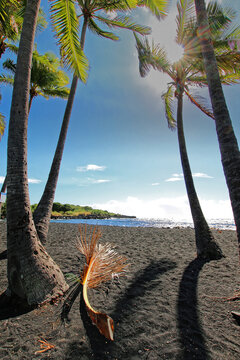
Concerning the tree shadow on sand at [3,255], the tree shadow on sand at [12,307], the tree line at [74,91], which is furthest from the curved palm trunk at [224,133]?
the tree shadow on sand at [3,255]

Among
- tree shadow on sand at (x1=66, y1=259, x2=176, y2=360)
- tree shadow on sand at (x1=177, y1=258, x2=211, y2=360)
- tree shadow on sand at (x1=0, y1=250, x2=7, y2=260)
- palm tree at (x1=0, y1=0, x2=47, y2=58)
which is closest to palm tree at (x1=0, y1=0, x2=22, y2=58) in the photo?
palm tree at (x1=0, y1=0, x2=47, y2=58)

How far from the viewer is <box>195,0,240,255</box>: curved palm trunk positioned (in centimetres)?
286

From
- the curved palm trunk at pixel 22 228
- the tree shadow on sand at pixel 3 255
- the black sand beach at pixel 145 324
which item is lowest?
the black sand beach at pixel 145 324

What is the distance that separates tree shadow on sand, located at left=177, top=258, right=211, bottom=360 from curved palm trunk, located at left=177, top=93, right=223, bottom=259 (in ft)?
6.05

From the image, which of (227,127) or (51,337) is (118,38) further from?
(51,337)

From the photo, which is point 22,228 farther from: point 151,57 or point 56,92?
point 56,92

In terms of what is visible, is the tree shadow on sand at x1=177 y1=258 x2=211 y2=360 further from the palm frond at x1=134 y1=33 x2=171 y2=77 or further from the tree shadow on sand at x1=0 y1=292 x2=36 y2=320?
the palm frond at x1=134 y1=33 x2=171 y2=77

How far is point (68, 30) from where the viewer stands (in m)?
5.50

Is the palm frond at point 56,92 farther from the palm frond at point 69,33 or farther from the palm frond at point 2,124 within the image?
the palm frond at point 69,33

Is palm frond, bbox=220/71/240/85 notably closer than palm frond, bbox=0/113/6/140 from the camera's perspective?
Yes

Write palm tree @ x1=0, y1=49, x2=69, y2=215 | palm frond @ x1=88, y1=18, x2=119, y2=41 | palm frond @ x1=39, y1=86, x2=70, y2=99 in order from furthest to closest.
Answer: palm frond @ x1=39, y1=86, x2=70, y2=99
palm tree @ x1=0, y1=49, x2=69, y2=215
palm frond @ x1=88, y1=18, x2=119, y2=41

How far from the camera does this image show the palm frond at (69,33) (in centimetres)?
515

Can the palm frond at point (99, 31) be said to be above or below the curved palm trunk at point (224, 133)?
above

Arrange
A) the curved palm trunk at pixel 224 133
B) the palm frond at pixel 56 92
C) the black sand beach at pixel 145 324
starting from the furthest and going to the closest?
the palm frond at pixel 56 92 → the curved palm trunk at pixel 224 133 → the black sand beach at pixel 145 324
